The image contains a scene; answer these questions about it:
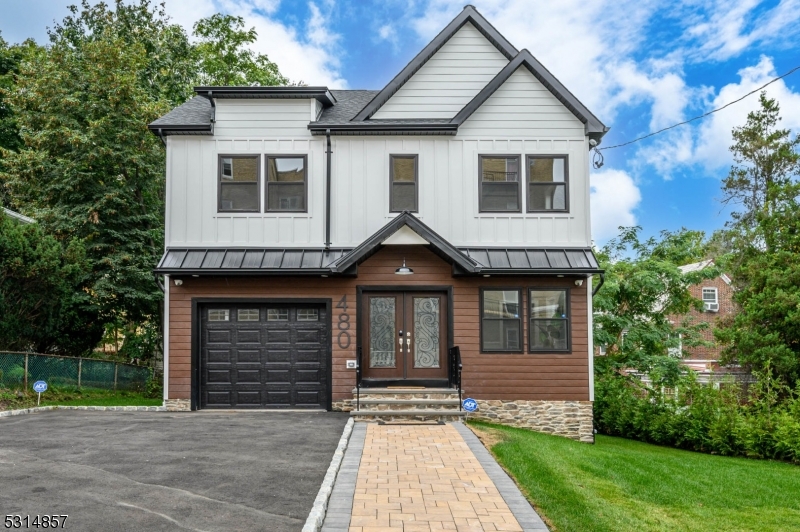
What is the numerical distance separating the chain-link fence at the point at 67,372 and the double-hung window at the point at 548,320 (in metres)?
10.8

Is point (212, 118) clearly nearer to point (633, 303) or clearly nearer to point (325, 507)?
point (325, 507)

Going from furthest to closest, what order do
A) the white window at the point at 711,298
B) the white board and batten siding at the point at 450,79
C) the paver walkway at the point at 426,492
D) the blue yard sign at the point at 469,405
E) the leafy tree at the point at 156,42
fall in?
the white window at the point at 711,298 < the leafy tree at the point at 156,42 < the white board and batten siding at the point at 450,79 < the blue yard sign at the point at 469,405 < the paver walkway at the point at 426,492

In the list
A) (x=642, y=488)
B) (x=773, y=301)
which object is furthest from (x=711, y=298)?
(x=642, y=488)

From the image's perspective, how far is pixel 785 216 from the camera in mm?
22359

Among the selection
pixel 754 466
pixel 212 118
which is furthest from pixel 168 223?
pixel 754 466

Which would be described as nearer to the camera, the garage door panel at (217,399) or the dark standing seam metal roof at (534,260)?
the dark standing seam metal roof at (534,260)

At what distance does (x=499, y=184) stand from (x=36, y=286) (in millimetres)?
11133

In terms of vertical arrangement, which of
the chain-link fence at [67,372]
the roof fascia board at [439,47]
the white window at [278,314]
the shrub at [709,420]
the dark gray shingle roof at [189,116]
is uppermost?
the roof fascia board at [439,47]

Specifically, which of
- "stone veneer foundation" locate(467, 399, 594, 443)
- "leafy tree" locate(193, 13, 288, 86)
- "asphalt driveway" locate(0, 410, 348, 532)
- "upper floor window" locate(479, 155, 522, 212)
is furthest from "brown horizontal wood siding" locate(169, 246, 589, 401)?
"leafy tree" locate(193, 13, 288, 86)

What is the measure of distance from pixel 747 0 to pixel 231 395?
17588 mm

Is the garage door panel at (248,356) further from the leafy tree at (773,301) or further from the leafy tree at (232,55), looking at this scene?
the leafy tree at (232,55)

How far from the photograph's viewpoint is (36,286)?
16359mm

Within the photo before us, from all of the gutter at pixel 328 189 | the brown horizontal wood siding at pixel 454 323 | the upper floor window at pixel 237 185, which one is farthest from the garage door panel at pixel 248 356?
the upper floor window at pixel 237 185

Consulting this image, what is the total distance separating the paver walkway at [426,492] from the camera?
5926 mm
